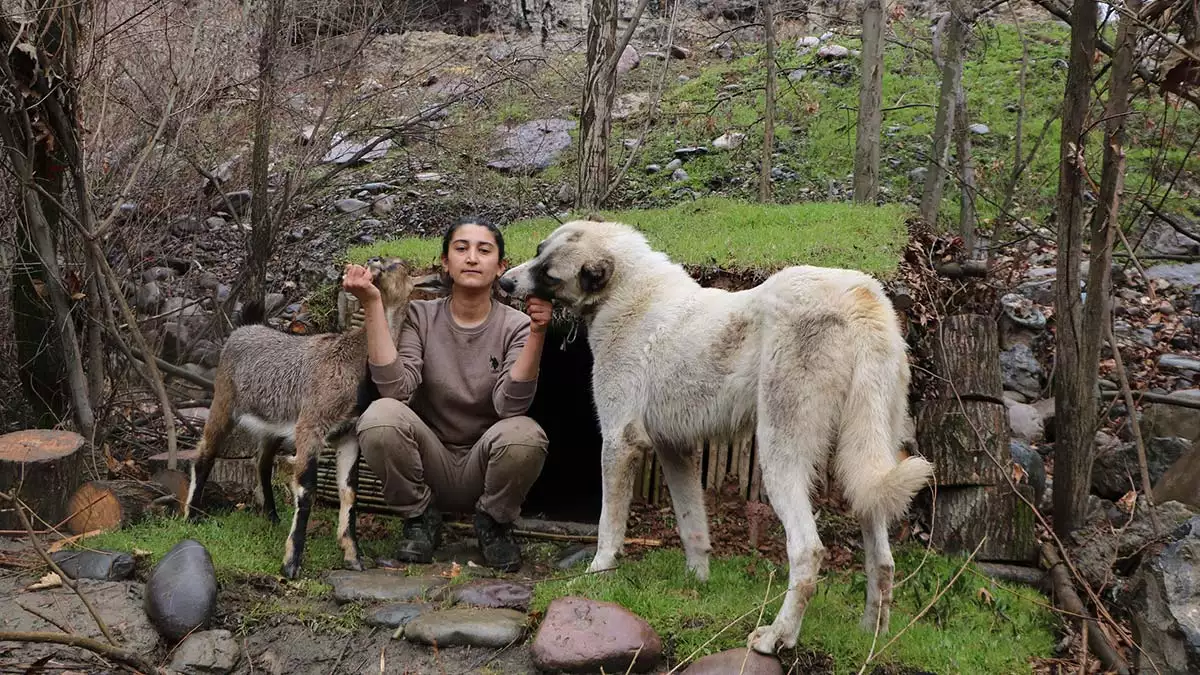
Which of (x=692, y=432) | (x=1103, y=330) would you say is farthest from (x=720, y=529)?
(x=1103, y=330)

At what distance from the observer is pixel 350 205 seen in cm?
1417

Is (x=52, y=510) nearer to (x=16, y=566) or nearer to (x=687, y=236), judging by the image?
(x=16, y=566)

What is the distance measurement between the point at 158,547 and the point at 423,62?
7.32 meters

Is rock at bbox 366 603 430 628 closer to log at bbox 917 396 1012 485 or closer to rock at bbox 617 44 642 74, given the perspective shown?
log at bbox 917 396 1012 485

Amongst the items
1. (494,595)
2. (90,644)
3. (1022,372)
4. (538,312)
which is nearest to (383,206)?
(1022,372)

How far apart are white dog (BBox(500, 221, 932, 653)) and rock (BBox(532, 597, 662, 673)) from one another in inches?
19.4

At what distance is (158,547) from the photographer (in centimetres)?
499

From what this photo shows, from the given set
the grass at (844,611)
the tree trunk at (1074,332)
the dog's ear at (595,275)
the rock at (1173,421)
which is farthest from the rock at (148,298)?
the rock at (1173,421)

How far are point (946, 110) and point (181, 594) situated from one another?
989 centimetres

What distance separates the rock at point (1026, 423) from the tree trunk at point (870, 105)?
364 centimetres

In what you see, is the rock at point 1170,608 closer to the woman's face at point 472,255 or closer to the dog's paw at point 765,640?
the dog's paw at point 765,640

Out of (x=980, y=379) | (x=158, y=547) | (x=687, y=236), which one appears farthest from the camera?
(x=687, y=236)

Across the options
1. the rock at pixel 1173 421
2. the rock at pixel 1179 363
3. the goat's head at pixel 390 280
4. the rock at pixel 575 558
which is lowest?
the rock at pixel 575 558

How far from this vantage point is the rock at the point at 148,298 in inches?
355
